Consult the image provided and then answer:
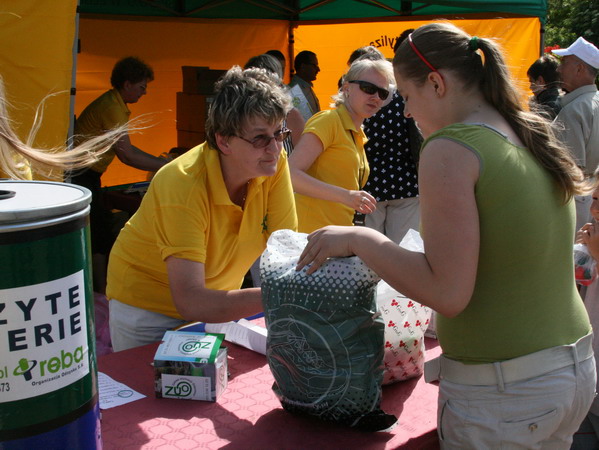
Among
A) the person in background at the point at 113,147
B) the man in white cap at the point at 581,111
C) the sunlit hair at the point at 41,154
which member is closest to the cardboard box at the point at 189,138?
the person in background at the point at 113,147

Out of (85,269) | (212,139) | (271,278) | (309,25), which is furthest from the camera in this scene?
(309,25)

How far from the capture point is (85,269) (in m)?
0.96

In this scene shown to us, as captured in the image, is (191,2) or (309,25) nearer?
(191,2)

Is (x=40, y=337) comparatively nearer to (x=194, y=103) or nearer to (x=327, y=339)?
(x=327, y=339)

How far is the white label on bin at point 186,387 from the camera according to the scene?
1559 mm

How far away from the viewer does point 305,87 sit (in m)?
6.03

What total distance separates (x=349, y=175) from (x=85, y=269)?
8.34 feet

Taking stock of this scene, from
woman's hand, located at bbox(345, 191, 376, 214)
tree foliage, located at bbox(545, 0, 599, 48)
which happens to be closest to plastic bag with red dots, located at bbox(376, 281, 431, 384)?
woman's hand, located at bbox(345, 191, 376, 214)

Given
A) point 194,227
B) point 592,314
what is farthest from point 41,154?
point 592,314

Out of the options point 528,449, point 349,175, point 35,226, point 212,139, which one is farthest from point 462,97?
point 349,175

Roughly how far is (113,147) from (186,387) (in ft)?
12.7

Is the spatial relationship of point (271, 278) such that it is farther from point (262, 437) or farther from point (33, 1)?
point (33, 1)

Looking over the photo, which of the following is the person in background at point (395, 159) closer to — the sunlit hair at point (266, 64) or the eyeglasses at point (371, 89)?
the eyeglasses at point (371, 89)

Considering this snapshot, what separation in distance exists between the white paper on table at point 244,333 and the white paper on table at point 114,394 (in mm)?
356
